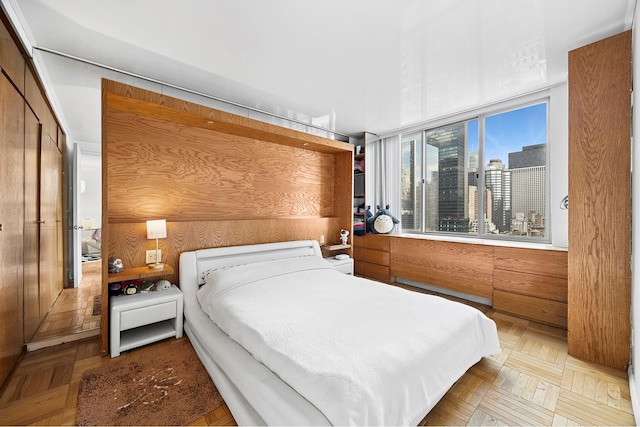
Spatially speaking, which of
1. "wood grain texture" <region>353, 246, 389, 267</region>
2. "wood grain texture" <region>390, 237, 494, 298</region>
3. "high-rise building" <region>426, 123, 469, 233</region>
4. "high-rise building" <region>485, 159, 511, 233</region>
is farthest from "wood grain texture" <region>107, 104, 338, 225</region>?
"high-rise building" <region>485, 159, 511, 233</region>

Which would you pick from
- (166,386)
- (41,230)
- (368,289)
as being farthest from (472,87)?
(41,230)

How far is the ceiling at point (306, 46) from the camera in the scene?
190 cm

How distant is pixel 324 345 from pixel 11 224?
7.70 feet

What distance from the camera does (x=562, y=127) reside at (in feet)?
10.0

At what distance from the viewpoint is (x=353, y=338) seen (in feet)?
5.34

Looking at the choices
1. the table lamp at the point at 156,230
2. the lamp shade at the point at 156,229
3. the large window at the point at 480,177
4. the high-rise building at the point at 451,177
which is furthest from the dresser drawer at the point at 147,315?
the high-rise building at the point at 451,177

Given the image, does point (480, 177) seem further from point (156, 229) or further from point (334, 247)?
point (156, 229)

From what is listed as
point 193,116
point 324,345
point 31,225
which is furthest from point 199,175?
point 324,345

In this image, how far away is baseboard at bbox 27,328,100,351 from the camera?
7.66 feet

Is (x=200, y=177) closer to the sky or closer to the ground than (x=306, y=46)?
closer to the ground

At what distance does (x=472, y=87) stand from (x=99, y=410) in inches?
167

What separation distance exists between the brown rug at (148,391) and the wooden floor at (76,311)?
0.75 metres

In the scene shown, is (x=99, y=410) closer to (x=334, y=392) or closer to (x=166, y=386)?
(x=166, y=386)

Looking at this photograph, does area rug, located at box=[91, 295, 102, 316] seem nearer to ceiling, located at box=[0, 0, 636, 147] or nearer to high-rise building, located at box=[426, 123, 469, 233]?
ceiling, located at box=[0, 0, 636, 147]
